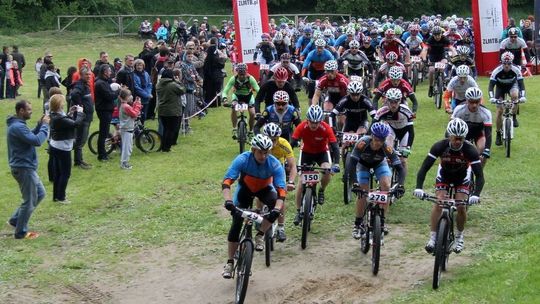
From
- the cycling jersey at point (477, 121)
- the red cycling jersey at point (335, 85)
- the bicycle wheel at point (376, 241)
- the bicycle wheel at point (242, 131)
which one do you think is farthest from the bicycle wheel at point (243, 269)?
the bicycle wheel at point (242, 131)

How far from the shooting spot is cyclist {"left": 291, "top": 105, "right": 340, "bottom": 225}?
1277 cm

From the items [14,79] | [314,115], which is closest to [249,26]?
[14,79]

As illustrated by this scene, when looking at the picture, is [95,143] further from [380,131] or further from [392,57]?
[380,131]

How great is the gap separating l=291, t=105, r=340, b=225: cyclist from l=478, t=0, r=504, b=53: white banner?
1777cm

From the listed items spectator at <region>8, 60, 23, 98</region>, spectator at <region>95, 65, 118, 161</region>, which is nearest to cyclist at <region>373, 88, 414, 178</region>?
spectator at <region>95, 65, 118, 161</region>

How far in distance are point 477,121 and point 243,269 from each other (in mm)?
5622

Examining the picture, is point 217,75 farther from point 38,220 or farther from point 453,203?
point 453,203

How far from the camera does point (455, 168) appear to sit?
1096cm

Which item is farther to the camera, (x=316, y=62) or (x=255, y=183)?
(x=316, y=62)

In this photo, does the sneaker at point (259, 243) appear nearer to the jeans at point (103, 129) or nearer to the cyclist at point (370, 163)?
the cyclist at point (370, 163)

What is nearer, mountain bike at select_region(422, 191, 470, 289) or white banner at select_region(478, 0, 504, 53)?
mountain bike at select_region(422, 191, 470, 289)

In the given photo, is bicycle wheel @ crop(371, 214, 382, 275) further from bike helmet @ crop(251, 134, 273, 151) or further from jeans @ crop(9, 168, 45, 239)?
jeans @ crop(9, 168, 45, 239)

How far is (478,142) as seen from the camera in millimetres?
13531

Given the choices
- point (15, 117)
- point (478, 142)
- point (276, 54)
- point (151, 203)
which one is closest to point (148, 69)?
point (276, 54)
